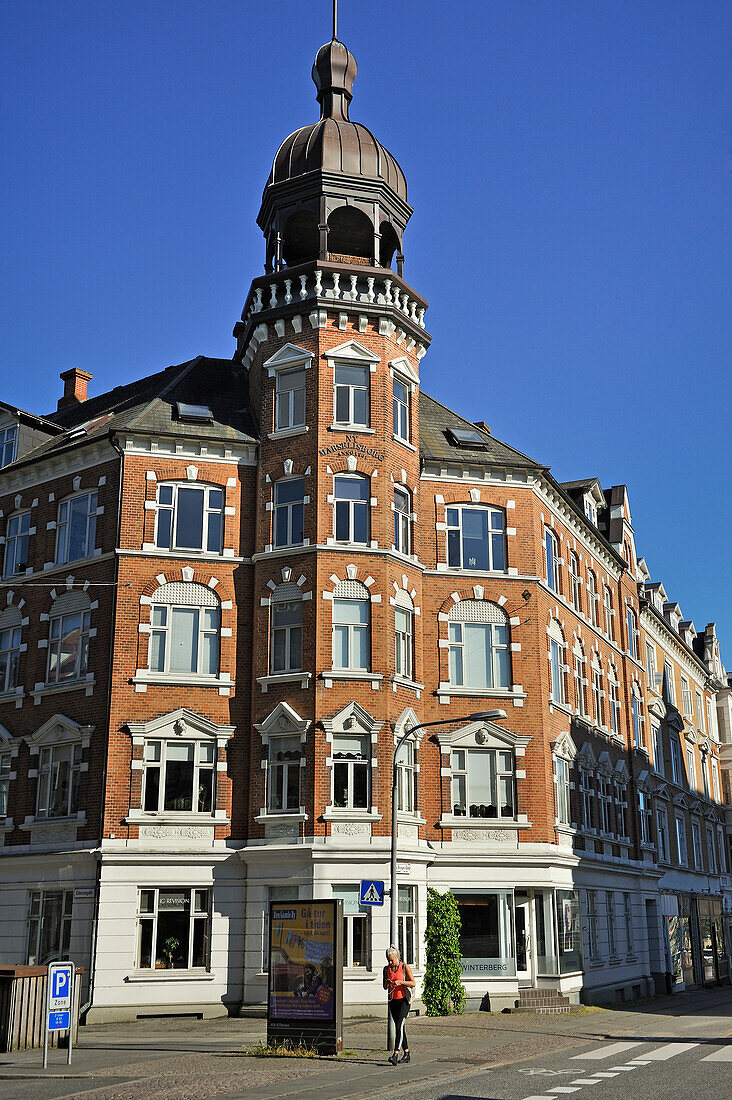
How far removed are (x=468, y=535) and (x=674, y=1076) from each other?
20.0m

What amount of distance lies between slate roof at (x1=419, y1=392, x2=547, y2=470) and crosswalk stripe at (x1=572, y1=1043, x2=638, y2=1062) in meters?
18.1

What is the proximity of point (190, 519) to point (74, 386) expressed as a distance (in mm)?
16002

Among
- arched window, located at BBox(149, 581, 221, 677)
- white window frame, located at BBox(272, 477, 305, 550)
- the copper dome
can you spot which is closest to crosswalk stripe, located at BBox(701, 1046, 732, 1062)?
arched window, located at BBox(149, 581, 221, 677)

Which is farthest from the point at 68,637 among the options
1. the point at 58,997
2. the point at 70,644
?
the point at 58,997

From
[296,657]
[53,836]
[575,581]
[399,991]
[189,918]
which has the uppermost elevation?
[575,581]

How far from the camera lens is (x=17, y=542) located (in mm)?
37156

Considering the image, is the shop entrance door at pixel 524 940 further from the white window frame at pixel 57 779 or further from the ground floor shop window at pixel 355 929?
the white window frame at pixel 57 779

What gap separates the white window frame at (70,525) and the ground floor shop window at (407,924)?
13.4m

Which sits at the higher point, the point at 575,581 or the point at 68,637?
the point at 575,581

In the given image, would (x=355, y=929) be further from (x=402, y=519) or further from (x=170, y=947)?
(x=402, y=519)

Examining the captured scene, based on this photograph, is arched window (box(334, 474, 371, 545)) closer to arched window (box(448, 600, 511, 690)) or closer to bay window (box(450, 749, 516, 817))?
arched window (box(448, 600, 511, 690))

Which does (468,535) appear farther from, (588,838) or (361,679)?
(588,838)

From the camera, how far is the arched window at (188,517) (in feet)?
110

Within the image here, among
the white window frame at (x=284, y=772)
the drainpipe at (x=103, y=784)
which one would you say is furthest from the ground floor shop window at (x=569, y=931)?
the drainpipe at (x=103, y=784)
